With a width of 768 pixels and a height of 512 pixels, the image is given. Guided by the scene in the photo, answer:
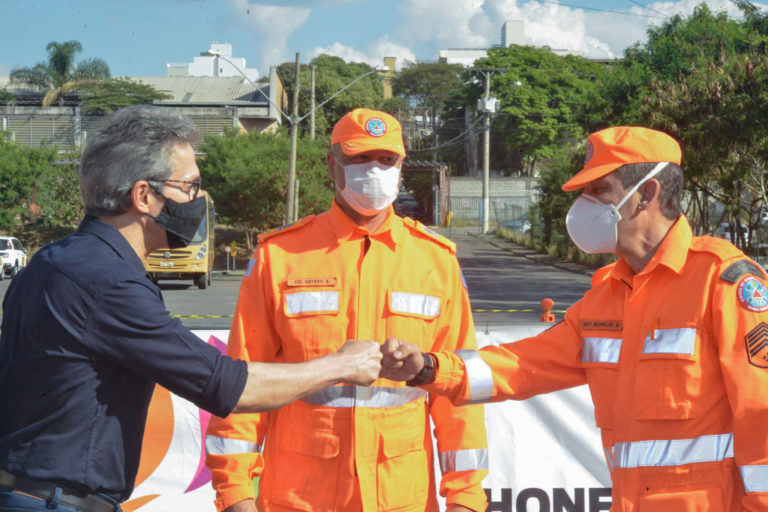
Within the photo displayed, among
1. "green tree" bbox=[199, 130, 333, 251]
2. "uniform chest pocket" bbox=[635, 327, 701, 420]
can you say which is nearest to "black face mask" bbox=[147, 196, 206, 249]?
"uniform chest pocket" bbox=[635, 327, 701, 420]

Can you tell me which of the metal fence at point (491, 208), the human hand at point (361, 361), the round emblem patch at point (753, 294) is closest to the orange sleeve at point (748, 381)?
the round emblem patch at point (753, 294)

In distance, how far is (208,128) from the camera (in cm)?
6681

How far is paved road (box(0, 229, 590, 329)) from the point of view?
1843cm

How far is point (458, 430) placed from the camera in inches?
135

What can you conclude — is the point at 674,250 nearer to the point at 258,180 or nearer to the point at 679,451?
the point at 679,451

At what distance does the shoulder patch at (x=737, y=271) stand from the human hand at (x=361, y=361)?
1.17m

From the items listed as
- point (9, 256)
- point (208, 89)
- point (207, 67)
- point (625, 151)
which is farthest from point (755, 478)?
point (207, 67)

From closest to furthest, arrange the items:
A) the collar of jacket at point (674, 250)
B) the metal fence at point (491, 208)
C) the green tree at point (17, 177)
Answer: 1. the collar of jacket at point (674, 250)
2. the green tree at point (17, 177)
3. the metal fence at point (491, 208)

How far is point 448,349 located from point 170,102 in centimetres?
7106

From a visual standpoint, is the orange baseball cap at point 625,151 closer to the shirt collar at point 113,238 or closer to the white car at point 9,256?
the shirt collar at point 113,238

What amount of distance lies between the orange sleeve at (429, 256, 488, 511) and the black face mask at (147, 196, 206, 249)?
1018mm

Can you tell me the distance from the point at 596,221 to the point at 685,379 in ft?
2.16

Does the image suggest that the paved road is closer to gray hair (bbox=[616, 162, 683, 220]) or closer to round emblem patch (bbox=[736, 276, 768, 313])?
gray hair (bbox=[616, 162, 683, 220])

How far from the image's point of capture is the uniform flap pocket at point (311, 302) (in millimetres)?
3301
